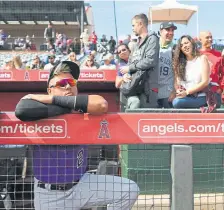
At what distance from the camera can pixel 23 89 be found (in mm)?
8352

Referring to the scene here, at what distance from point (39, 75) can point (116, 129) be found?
559cm

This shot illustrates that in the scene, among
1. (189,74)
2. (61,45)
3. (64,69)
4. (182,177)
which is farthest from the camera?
(61,45)

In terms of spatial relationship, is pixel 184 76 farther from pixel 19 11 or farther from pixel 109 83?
pixel 19 11

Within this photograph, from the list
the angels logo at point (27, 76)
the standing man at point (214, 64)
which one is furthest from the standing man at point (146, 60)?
the angels logo at point (27, 76)

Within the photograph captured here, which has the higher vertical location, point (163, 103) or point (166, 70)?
point (166, 70)

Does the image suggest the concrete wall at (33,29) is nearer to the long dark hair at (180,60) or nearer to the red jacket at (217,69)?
the red jacket at (217,69)

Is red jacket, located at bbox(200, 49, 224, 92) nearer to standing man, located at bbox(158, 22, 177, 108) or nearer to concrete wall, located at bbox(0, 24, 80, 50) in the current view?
standing man, located at bbox(158, 22, 177, 108)

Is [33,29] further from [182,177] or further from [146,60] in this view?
[182,177]

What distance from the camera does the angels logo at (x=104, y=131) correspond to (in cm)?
265

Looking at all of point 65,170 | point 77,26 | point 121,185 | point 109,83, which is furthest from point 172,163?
point 77,26

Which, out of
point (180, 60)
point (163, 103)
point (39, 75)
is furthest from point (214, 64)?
point (39, 75)

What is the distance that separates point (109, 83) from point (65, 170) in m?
4.99

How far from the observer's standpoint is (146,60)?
464cm

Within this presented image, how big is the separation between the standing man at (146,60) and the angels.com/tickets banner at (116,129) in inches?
80.4
